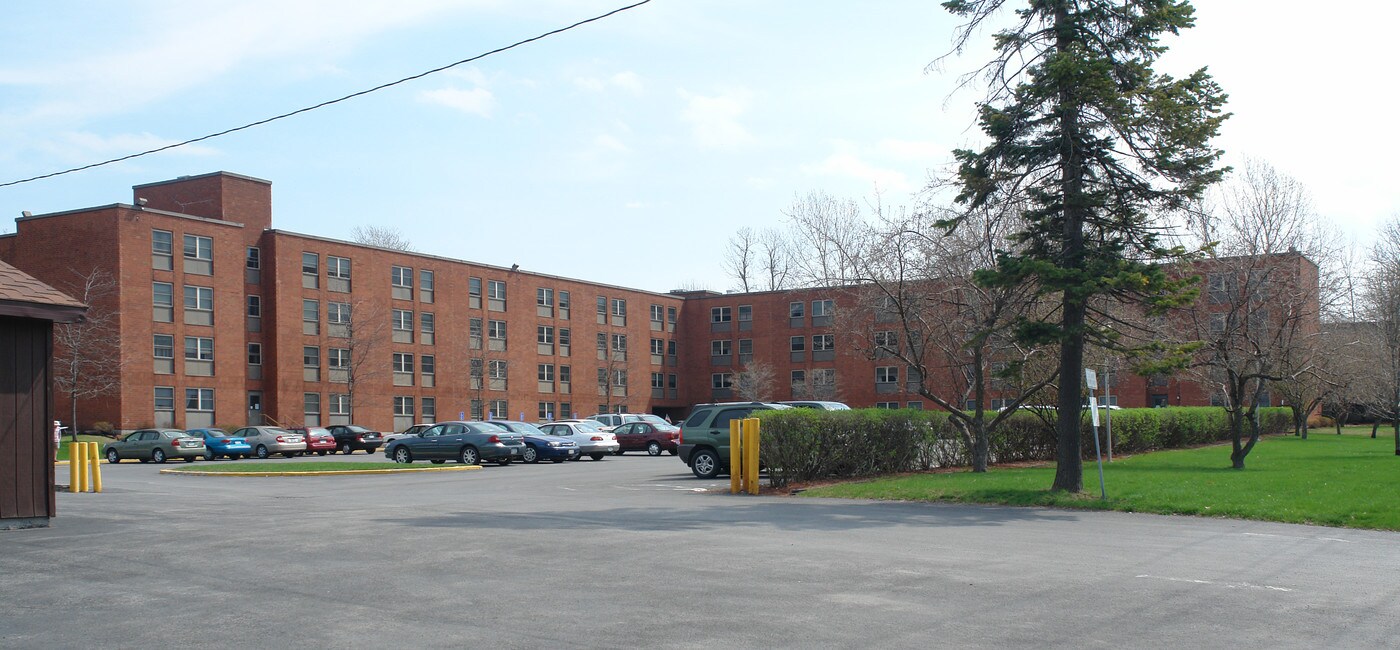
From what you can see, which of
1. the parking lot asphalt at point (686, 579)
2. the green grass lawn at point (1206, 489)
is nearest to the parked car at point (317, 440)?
the green grass lawn at point (1206, 489)

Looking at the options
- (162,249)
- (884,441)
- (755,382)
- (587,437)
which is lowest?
(587,437)

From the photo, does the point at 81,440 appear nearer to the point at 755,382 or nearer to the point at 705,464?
the point at 705,464

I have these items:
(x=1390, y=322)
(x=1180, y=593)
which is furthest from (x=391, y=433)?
(x=1180, y=593)

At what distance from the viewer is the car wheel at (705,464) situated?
25.8 m

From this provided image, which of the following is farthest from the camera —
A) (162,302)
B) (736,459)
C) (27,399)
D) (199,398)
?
(199,398)

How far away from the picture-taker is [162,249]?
54.7m

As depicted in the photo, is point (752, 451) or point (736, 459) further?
point (736, 459)

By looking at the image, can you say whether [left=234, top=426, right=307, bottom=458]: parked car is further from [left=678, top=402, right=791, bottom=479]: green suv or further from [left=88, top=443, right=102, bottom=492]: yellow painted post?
[left=678, top=402, right=791, bottom=479]: green suv

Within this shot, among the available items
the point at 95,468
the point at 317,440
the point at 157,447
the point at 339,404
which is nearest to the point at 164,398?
the point at 339,404

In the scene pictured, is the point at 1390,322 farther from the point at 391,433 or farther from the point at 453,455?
the point at 391,433

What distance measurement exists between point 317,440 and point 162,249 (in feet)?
53.8

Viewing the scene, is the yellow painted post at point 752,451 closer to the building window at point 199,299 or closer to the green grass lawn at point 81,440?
the green grass lawn at point 81,440

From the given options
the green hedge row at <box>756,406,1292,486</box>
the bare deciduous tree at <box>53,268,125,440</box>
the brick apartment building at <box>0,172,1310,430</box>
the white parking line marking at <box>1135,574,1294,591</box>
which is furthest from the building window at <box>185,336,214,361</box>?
the white parking line marking at <box>1135,574,1294,591</box>

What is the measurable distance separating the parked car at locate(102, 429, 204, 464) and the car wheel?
2463 centimetres
